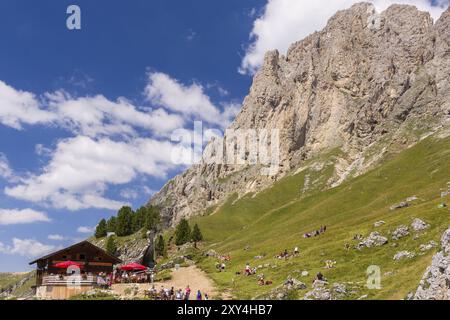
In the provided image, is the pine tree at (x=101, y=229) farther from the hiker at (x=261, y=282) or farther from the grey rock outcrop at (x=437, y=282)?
the grey rock outcrop at (x=437, y=282)

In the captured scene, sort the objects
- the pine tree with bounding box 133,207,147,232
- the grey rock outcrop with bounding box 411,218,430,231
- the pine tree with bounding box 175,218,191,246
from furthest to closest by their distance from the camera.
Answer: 1. the pine tree with bounding box 133,207,147,232
2. the pine tree with bounding box 175,218,191,246
3. the grey rock outcrop with bounding box 411,218,430,231

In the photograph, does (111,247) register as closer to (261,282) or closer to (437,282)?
(261,282)

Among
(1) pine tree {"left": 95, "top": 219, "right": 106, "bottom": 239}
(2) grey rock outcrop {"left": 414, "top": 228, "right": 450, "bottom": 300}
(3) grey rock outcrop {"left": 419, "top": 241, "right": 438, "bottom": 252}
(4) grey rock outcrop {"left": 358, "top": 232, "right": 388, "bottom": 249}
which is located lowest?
(2) grey rock outcrop {"left": 414, "top": 228, "right": 450, "bottom": 300}

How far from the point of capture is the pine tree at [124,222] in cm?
16462

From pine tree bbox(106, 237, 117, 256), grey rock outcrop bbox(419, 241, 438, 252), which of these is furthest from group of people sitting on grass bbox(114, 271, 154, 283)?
pine tree bbox(106, 237, 117, 256)

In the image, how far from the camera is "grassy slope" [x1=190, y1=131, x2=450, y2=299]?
49.6 meters

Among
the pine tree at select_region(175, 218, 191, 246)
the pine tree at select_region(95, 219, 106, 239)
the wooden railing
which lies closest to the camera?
the wooden railing

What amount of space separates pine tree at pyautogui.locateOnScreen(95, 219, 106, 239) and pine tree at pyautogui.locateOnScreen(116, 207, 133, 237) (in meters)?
7.18

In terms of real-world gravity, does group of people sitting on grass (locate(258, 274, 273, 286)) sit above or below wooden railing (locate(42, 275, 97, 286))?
below

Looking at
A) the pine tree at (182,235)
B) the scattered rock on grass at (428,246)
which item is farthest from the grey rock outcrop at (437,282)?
the pine tree at (182,235)

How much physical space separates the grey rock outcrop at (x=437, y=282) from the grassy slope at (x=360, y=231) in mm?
3871

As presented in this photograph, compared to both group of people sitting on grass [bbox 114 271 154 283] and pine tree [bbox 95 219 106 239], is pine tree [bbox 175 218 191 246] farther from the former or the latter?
group of people sitting on grass [bbox 114 271 154 283]

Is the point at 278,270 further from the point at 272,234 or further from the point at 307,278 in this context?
the point at 272,234

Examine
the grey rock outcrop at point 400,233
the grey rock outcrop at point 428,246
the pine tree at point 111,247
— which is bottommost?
the grey rock outcrop at point 428,246
